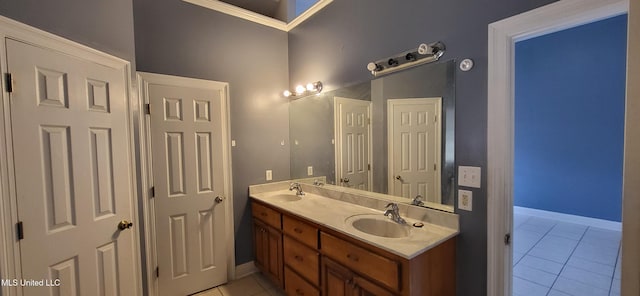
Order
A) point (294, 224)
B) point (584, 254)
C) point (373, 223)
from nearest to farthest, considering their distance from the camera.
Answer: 1. point (373, 223)
2. point (294, 224)
3. point (584, 254)

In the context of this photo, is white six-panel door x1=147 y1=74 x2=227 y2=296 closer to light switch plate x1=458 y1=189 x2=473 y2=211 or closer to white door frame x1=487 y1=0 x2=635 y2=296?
light switch plate x1=458 y1=189 x2=473 y2=211

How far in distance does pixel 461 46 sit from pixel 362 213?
4.33 ft

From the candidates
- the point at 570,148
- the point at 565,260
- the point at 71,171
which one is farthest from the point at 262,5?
the point at 570,148

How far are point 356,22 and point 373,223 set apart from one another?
5.58 feet

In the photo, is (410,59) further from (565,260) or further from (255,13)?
(565,260)

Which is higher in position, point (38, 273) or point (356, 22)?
point (356, 22)

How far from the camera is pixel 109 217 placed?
151cm

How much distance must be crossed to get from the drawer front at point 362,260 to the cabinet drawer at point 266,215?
0.63 metres

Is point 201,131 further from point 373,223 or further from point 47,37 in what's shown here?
point 373,223

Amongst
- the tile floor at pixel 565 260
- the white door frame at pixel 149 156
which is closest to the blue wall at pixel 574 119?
the tile floor at pixel 565 260

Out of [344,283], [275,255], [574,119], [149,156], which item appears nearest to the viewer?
[344,283]

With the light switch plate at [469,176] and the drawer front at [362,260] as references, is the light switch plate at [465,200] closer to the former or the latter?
the light switch plate at [469,176]

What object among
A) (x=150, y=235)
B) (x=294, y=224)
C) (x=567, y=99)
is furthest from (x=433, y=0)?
(x=567, y=99)

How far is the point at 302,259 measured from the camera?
6.18ft
